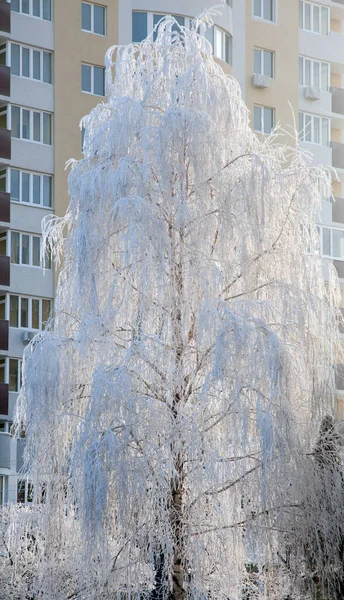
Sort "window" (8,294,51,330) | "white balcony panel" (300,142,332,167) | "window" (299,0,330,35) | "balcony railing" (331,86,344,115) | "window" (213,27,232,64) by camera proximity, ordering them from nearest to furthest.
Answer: "window" (8,294,51,330), "window" (213,27,232,64), "white balcony panel" (300,142,332,167), "window" (299,0,330,35), "balcony railing" (331,86,344,115)

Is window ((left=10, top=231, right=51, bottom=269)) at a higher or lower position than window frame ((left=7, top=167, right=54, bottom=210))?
lower

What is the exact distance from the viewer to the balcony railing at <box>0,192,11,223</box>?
161 ft

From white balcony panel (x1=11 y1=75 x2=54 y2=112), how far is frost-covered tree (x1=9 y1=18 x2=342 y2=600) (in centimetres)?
2788

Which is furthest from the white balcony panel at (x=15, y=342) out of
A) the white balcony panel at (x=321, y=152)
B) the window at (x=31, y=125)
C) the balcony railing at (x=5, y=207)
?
the white balcony panel at (x=321, y=152)

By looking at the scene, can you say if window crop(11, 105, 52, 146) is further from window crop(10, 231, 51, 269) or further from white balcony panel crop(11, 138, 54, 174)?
window crop(10, 231, 51, 269)

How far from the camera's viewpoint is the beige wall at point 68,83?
168 feet

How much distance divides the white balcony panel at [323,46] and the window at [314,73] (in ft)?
0.97

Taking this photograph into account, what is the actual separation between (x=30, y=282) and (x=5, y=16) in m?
10.4

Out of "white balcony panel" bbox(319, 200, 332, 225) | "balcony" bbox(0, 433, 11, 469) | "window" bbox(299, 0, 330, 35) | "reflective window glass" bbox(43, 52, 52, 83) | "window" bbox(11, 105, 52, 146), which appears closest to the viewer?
"balcony" bbox(0, 433, 11, 469)

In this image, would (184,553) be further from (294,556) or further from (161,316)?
(161,316)

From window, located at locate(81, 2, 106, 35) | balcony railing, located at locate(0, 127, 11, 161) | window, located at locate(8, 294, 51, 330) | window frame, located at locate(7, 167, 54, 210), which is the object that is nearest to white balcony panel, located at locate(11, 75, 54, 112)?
balcony railing, located at locate(0, 127, 11, 161)

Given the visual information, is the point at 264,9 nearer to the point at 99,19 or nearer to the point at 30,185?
the point at 99,19

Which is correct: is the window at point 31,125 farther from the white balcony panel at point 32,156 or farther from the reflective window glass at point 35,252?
the reflective window glass at point 35,252

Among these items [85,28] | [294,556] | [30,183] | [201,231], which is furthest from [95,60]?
[294,556]
